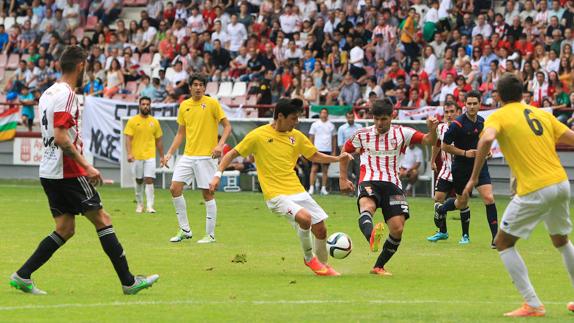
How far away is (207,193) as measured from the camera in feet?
56.6

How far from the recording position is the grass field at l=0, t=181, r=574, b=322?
10047mm

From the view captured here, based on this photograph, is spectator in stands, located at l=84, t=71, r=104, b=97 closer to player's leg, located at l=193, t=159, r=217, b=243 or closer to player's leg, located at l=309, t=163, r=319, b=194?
player's leg, located at l=309, t=163, r=319, b=194

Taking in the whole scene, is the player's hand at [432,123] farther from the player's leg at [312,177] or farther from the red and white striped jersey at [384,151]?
the player's leg at [312,177]

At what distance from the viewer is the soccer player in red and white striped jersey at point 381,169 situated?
13211mm

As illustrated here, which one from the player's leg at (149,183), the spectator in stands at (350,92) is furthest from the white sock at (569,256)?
the spectator in stands at (350,92)

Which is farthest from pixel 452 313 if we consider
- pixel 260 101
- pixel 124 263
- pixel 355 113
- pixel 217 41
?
pixel 217 41

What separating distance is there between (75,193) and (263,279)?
264 centimetres

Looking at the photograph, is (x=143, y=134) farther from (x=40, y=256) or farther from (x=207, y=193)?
(x=40, y=256)

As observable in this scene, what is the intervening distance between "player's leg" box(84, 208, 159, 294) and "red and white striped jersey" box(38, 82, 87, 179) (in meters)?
0.45

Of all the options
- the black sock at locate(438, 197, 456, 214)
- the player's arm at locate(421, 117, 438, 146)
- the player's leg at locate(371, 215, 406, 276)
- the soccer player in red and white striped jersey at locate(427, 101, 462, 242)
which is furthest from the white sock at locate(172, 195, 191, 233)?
the player's arm at locate(421, 117, 438, 146)

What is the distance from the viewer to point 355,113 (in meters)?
30.0

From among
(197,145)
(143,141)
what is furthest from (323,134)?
(197,145)

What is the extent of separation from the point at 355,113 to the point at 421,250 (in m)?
14.0

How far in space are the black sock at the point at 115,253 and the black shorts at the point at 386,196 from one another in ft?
11.5
